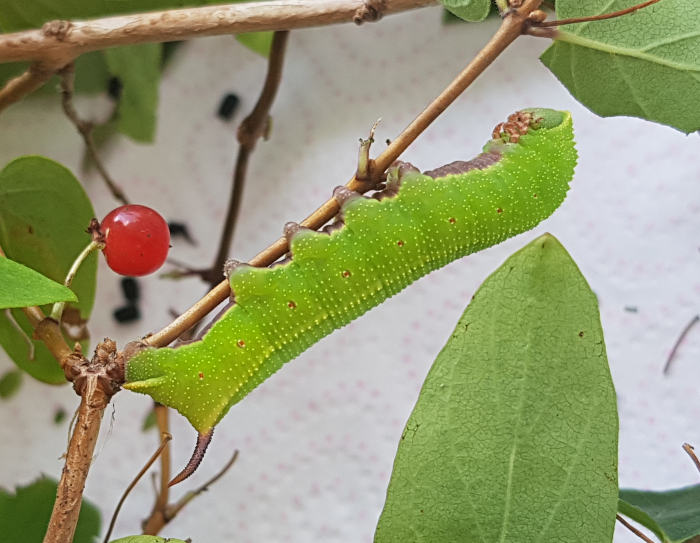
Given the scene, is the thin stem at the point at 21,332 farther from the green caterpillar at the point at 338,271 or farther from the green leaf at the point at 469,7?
the green leaf at the point at 469,7

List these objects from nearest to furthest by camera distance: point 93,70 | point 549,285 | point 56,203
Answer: point 549,285, point 56,203, point 93,70

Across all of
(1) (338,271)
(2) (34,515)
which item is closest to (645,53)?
(1) (338,271)

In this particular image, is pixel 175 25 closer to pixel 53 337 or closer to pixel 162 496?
pixel 53 337

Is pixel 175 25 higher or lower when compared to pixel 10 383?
higher

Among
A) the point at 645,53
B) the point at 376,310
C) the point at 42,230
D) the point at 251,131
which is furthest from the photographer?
the point at 376,310

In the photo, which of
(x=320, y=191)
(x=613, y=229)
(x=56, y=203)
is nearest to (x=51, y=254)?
(x=56, y=203)

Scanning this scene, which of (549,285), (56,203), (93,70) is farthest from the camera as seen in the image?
(93,70)

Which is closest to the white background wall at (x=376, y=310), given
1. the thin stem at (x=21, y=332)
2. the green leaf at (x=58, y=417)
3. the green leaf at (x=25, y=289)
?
the green leaf at (x=58, y=417)

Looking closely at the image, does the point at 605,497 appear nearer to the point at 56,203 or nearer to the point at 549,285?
the point at 549,285
